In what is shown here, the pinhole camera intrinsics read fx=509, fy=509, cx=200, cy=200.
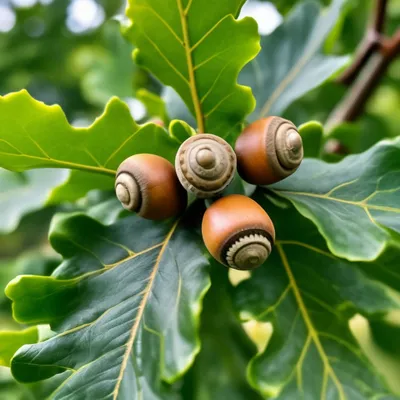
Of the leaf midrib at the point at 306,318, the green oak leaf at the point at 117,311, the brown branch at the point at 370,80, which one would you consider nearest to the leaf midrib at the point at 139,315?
the green oak leaf at the point at 117,311

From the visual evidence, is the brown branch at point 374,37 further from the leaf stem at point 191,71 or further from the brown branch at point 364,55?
the leaf stem at point 191,71

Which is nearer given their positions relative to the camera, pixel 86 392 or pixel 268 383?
pixel 86 392

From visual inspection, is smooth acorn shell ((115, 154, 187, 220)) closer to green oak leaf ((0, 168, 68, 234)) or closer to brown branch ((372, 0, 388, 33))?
green oak leaf ((0, 168, 68, 234))

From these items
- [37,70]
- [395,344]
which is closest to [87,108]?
[37,70]

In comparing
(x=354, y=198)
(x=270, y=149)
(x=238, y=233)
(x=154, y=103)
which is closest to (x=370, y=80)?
(x=154, y=103)

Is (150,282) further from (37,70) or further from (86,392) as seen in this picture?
(37,70)

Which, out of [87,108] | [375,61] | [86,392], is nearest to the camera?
[86,392]

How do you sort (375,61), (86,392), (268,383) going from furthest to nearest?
(375,61) < (268,383) < (86,392)
